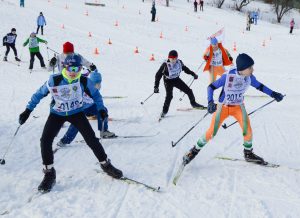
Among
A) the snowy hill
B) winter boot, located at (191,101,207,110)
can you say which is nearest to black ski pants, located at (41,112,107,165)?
the snowy hill

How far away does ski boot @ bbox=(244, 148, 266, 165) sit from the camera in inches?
238

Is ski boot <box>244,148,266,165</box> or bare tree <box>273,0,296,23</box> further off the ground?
bare tree <box>273,0,296,23</box>

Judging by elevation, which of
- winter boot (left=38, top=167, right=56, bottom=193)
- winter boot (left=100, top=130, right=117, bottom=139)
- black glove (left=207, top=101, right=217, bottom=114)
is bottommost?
winter boot (left=100, top=130, right=117, bottom=139)

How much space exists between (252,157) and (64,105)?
3.10 metres

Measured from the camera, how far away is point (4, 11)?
2736 centimetres

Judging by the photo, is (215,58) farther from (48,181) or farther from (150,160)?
(48,181)

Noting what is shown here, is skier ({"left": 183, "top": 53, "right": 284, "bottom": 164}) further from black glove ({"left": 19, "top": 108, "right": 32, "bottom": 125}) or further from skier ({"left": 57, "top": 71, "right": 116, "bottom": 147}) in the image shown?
black glove ({"left": 19, "top": 108, "right": 32, "bottom": 125})

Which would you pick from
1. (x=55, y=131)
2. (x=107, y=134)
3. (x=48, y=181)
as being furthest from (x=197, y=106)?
(x=48, y=181)

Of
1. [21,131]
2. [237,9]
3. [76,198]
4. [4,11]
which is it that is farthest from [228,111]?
[237,9]

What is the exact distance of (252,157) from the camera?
6.11 m

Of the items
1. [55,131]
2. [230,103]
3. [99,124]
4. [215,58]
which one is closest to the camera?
[55,131]

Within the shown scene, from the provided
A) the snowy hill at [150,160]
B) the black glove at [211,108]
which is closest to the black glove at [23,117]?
the snowy hill at [150,160]

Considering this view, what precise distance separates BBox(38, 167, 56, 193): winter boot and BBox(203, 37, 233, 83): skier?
591 centimetres

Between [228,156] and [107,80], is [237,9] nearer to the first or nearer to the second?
[107,80]
